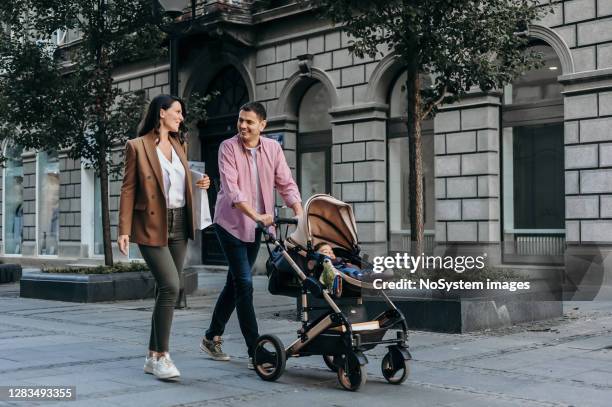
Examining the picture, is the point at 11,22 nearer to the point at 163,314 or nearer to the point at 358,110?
the point at 358,110

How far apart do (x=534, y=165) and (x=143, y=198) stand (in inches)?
413

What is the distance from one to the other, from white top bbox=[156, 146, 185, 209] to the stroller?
67 centimetres

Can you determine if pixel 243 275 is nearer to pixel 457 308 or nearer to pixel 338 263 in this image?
pixel 338 263

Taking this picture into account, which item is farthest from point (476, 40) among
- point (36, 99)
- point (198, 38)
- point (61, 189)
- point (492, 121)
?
point (61, 189)

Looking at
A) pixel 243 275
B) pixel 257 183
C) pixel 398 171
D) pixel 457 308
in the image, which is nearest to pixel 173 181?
pixel 257 183

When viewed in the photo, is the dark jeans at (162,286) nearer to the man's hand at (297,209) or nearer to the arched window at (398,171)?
the man's hand at (297,209)

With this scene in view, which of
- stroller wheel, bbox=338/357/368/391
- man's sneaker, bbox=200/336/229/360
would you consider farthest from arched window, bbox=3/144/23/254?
stroller wheel, bbox=338/357/368/391

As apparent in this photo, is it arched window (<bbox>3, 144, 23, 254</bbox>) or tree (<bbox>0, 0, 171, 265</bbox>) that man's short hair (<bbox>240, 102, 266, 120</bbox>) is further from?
arched window (<bbox>3, 144, 23, 254</bbox>)

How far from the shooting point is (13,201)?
97.2ft

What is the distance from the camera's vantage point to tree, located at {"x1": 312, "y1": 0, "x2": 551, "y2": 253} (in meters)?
10.5

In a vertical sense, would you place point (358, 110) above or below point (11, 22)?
below

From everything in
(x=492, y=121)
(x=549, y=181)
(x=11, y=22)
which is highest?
(x=11, y=22)

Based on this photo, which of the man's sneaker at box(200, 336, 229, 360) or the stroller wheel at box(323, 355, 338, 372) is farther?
the man's sneaker at box(200, 336, 229, 360)

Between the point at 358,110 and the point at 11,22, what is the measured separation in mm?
6675
